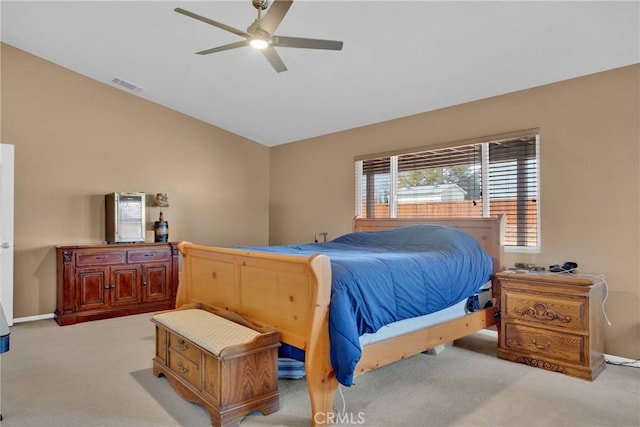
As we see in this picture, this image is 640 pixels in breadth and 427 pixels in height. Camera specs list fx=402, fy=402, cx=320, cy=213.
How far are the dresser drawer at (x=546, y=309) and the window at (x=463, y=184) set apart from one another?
77 cm

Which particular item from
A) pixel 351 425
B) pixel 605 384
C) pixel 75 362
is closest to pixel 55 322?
pixel 75 362

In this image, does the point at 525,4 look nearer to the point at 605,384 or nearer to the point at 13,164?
the point at 605,384

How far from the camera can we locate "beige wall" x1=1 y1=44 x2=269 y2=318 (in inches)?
182

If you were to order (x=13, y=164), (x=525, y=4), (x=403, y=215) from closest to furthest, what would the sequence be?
(x=525, y=4)
(x=13, y=164)
(x=403, y=215)

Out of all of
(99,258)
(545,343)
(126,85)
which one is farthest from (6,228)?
A: (545,343)

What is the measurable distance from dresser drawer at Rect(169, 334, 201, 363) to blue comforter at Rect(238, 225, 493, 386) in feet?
2.86

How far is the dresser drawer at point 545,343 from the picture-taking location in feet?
9.91

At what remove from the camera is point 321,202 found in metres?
5.98

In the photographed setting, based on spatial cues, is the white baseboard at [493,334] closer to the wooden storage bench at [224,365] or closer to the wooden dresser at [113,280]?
the wooden dresser at [113,280]

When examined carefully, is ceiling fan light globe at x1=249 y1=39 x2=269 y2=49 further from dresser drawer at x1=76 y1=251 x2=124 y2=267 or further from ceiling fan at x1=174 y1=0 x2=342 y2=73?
dresser drawer at x1=76 y1=251 x2=124 y2=267

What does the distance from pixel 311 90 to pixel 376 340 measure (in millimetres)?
3103

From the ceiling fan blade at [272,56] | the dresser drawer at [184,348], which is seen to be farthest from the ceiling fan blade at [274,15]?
the dresser drawer at [184,348]

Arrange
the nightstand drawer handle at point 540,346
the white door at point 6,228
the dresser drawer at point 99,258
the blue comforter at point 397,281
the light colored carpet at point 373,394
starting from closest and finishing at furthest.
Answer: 1. the blue comforter at point 397,281
2. the light colored carpet at point 373,394
3. the nightstand drawer handle at point 540,346
4. the white door at point 6,228
5. the dresser drawer at point 99,258

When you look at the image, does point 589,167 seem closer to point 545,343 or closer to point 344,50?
point 545,343
